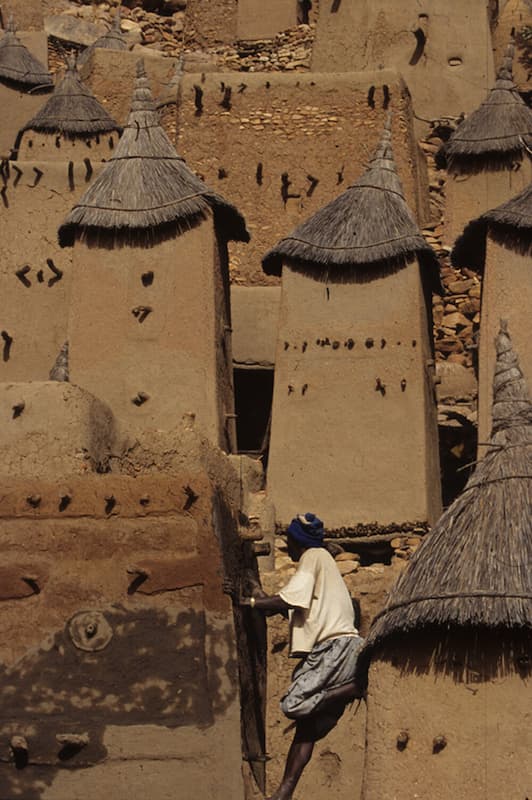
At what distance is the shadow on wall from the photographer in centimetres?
1565

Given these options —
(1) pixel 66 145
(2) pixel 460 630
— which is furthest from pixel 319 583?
(1) pixel 66 145

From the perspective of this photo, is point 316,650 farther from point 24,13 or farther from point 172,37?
point 24,13

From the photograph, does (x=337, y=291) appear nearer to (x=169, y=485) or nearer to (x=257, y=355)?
(x=257, y=355)

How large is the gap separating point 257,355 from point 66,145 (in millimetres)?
4873


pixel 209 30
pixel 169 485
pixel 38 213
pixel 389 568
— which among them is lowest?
pixel 389 568

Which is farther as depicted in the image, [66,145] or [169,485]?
[66,145]

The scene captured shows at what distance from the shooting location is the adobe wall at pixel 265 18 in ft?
112

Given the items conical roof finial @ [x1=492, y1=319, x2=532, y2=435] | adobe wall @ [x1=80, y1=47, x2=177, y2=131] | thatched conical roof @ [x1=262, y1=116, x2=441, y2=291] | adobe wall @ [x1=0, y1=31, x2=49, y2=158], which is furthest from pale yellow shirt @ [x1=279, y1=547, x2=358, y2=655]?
adobe wall @ [x1=0, y1=31, x2=49, y2=158]

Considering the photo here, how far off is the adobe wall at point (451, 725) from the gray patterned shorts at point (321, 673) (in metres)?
0.48

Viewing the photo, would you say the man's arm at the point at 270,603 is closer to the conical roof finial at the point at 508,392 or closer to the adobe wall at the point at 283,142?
the conical roof finial at the point at 508,392

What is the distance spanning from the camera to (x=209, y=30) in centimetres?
3619

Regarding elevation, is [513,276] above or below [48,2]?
below

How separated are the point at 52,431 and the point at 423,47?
1516 cm

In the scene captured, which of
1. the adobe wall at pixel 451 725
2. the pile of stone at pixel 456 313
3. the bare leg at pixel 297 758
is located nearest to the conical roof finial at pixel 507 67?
the pile of stone at pixel 456 313
